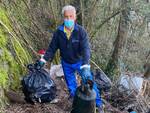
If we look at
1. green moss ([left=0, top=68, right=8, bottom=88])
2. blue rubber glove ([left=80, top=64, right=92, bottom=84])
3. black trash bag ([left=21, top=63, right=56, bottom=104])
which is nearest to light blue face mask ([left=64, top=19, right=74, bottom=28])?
blue rubber glove ([left=80, top=64, right=92, bottom=84])

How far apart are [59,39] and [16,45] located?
3.70ft

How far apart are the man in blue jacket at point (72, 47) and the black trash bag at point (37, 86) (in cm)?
19

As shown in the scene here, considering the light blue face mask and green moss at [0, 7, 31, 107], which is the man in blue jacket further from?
green moss at [0, 7, 31, 107]

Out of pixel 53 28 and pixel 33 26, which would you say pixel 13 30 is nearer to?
pixel 33 26

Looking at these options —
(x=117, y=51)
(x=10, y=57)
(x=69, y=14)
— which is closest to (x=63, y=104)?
(x=10, y=57)

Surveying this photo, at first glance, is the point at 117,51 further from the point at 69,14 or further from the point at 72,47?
the point at 69,14

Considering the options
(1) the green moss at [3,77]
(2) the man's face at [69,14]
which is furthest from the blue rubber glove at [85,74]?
(1) the green moss at [3,77]

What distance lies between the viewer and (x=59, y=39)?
553cm

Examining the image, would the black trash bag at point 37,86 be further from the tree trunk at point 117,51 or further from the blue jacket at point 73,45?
the tree trunk at point 117,51

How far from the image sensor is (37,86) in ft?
17.6

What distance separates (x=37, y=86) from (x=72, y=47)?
857 mm

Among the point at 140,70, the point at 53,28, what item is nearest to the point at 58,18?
the point at 53,28

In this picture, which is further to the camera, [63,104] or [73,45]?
[63,104]

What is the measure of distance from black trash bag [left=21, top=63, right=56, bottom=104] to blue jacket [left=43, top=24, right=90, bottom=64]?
31cm
